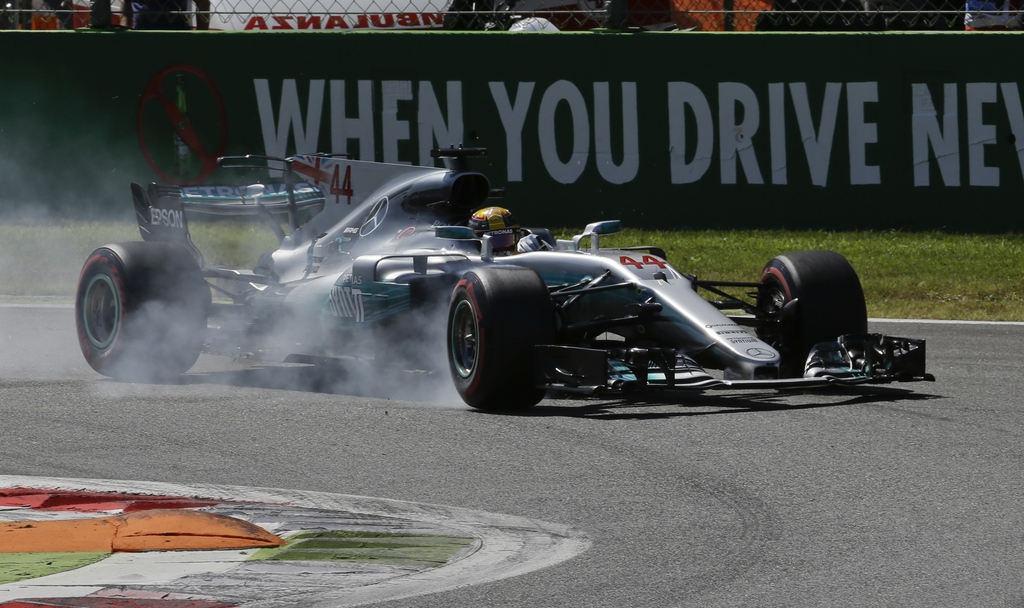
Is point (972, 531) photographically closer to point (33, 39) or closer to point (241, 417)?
point (241, 417)

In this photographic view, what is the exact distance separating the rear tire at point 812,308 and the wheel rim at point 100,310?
374 cm

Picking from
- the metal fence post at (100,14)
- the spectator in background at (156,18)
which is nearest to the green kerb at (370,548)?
the spectator in background at (156,18)

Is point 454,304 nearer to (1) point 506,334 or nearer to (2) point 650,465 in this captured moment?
(1) point 506,334

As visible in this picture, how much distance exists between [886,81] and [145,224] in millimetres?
6469

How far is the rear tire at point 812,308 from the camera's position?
7629 millimetres

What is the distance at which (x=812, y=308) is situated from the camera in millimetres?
7629

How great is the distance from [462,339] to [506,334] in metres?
0.52

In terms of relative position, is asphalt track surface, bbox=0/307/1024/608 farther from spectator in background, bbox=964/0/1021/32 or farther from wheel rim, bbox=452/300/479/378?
spectator in background, bbox=964/0/1021/32

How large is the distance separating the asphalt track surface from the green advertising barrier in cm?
421

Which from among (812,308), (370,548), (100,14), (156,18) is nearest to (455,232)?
(812,308)

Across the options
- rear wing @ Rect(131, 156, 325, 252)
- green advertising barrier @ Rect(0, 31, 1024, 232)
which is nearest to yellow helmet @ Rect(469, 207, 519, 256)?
rear wing @ Rect(131, 156, 325, 252)

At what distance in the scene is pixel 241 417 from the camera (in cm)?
707

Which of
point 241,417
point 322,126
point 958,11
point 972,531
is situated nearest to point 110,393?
point 241,417

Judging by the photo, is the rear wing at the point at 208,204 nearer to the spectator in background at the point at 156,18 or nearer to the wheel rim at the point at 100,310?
the wheel rim at the point at 100,310
